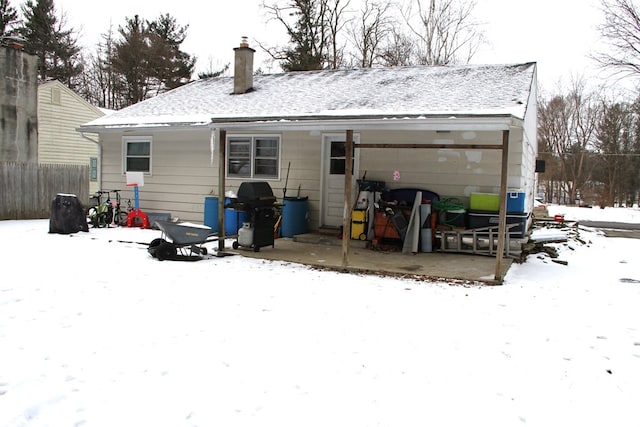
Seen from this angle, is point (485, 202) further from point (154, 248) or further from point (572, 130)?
point (572, 130)

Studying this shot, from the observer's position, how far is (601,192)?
33875 millimetres

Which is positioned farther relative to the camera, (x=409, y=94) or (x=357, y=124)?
(x=409, y=94)

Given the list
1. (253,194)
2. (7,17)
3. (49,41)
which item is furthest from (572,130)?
(7,17)

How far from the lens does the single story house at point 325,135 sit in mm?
7109

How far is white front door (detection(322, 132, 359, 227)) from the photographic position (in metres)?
9.59

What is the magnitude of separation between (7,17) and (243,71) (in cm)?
2206

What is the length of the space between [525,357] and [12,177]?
41.9 feet

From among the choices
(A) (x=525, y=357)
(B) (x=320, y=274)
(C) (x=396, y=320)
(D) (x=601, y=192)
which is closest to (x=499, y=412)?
(A) (x=525, y=357)

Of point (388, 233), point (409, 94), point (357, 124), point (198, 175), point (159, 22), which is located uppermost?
point (159, 22)

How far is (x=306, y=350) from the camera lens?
372 cm

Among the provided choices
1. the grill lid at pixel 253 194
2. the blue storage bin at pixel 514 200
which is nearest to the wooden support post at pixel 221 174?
the grill lid at pixel 253 194

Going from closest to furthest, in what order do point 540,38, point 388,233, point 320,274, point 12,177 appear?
point 320,274 → point 388,233 → point 12,177 → point 540,38

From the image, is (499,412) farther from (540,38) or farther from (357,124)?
(540,38)

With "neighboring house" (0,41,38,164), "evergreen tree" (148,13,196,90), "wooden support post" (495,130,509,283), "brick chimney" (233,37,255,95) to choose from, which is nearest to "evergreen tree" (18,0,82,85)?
"evergreen tree" (148,13,196,90)
